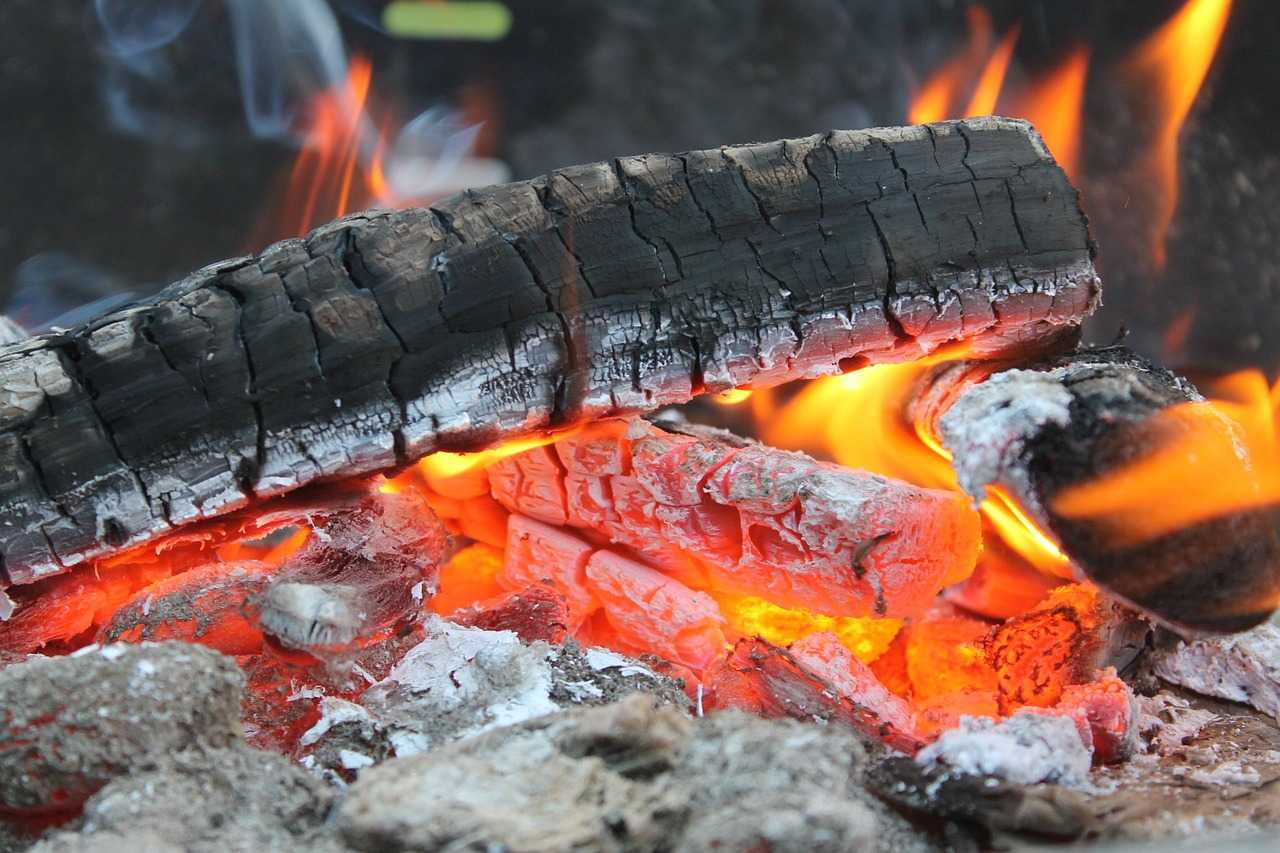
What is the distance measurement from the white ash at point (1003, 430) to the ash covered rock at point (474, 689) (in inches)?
18.6

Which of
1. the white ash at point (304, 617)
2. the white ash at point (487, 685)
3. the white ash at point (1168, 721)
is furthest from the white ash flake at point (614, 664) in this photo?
the white ash at point (1168, 721)

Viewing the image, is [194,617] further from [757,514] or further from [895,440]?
[895,440]

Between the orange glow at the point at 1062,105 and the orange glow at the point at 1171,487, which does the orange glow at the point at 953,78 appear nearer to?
the orange glow at the point at 1062,105

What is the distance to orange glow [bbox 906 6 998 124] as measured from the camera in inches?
99.9

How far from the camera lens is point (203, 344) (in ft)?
4.17

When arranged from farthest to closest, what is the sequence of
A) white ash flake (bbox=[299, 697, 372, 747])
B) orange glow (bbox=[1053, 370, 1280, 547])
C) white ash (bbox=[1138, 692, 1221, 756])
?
white ash (bbox=[1138, 692, 1221, 756])
white ash flake (bbox=[299, 697, 372, 747])
orange glow (bbox=[1053, 370, 1280, 547])

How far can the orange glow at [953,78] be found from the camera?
8.32ft

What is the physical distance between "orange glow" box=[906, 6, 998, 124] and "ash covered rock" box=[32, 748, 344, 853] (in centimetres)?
219

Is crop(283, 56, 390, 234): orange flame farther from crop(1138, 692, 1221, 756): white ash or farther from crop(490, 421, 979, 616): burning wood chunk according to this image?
crop(1138, 692, 1221, 756): white ash

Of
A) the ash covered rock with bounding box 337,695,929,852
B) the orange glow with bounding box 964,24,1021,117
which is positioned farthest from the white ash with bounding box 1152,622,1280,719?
the orange glow with bounding box 964,24,1021,117

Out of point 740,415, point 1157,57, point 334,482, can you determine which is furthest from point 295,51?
point 1157,57

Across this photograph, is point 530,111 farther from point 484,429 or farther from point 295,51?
point 484,429

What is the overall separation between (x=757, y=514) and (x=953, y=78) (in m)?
1.65

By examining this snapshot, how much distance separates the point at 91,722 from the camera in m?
0.99
